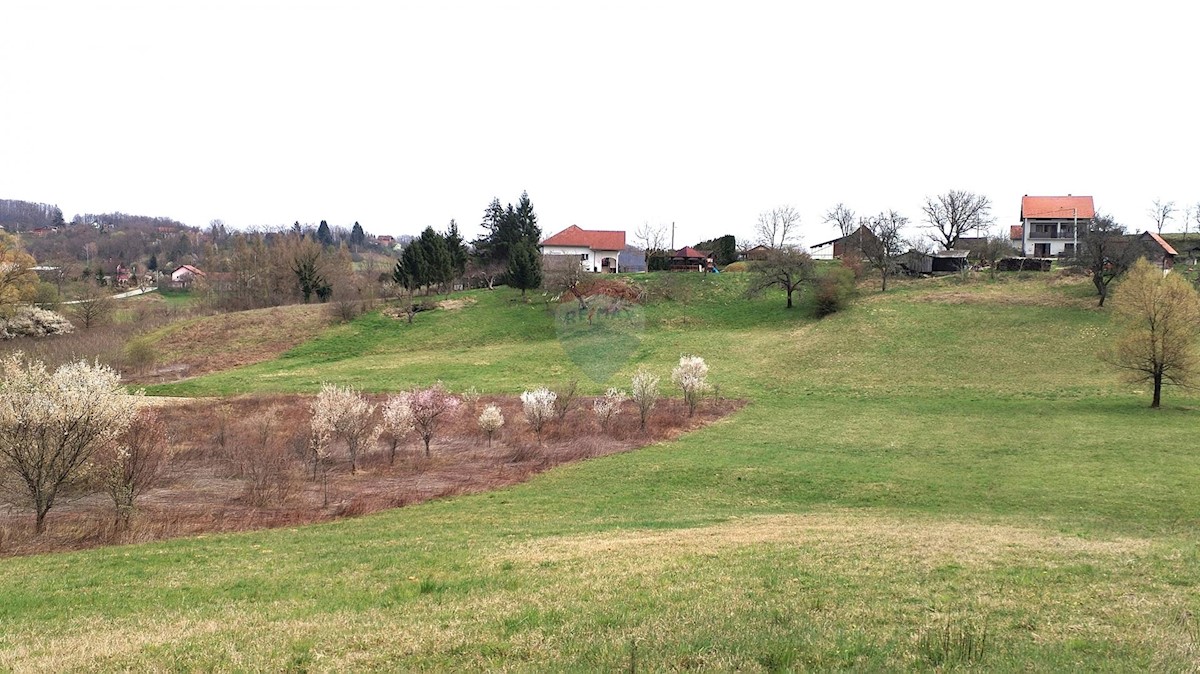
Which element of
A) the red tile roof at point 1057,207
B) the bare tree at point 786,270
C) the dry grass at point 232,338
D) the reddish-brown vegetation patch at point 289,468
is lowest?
the reddish-brown vegetation patch at point 289,468

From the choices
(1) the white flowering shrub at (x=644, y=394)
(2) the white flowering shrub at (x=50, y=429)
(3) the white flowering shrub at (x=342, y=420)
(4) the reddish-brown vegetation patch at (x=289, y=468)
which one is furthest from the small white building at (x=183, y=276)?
(2) the white flowering shrub at (x=50, y=429)

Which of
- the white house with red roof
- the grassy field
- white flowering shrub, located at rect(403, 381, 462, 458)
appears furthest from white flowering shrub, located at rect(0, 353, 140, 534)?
the white house with red roof

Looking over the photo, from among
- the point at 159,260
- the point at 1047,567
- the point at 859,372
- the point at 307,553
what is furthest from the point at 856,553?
the point at 159,260

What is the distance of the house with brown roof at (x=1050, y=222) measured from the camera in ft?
294

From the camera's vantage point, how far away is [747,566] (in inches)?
500

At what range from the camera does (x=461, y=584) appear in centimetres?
1184

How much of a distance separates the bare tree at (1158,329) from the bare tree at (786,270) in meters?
31.8

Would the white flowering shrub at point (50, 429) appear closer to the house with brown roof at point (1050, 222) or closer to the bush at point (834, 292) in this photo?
the bush at point (834, 292)

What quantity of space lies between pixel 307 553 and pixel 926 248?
85.3 metres

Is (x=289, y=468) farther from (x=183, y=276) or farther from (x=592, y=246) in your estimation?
(x=183, y=276)

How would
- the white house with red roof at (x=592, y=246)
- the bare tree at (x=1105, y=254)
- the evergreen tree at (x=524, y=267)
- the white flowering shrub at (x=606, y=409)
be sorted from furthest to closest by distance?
1. the white house with red roof at (x=592, y=246)
2. the evergreen tree at (x=524, y=267)
3. the bare tree at (x=1105, y=254)
4. the white flowering shrub at (x=606, y=409)

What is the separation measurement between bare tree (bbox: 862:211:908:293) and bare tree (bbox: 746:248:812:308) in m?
7.91

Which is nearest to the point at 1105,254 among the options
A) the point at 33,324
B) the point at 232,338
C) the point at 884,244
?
the point at 884,244

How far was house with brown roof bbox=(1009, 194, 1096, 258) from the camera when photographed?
8956 cm
